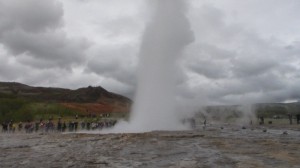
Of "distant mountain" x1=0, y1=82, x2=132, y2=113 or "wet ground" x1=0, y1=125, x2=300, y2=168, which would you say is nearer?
"wet ground" x1=0, y1=125, x2=300, y2=168

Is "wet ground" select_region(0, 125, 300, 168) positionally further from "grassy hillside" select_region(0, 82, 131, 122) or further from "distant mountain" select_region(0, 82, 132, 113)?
"distant mountain" select_region(0, 82, 132, 113)

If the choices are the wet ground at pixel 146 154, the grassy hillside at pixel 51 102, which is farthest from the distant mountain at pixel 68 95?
the wet ground at pixel 146 154

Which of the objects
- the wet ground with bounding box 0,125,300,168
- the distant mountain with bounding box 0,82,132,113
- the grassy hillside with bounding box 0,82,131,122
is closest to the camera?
the wet ground with bounding box 0,125,300,168

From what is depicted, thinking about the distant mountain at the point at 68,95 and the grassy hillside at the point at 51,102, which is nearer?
the grassy hillside at the point at 51,102

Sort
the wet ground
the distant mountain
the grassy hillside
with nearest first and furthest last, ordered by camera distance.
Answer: the wet ground < the grassy hillside < the distant mountain

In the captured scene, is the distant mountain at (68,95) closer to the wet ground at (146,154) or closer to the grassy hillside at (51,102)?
the grassy hillside at (51,102)

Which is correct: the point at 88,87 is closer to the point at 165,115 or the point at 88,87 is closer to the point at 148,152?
the point at 165,115

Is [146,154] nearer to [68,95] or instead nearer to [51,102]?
[51,102]

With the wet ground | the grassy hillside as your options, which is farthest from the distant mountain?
the wet ground

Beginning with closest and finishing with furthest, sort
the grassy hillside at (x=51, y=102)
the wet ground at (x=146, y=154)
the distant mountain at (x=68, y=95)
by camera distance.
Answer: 1. the wet ground at (x=146, y=154)
2. the grassy hillside at (x=51, y=102)
3. the distant mountain at (x=68, y=95)

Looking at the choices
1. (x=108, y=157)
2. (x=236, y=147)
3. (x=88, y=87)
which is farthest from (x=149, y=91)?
(x=88, y=87)

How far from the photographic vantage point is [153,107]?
28.4 m

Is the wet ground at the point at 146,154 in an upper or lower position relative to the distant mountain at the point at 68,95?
lower

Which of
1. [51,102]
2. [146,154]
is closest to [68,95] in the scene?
[51,102]
